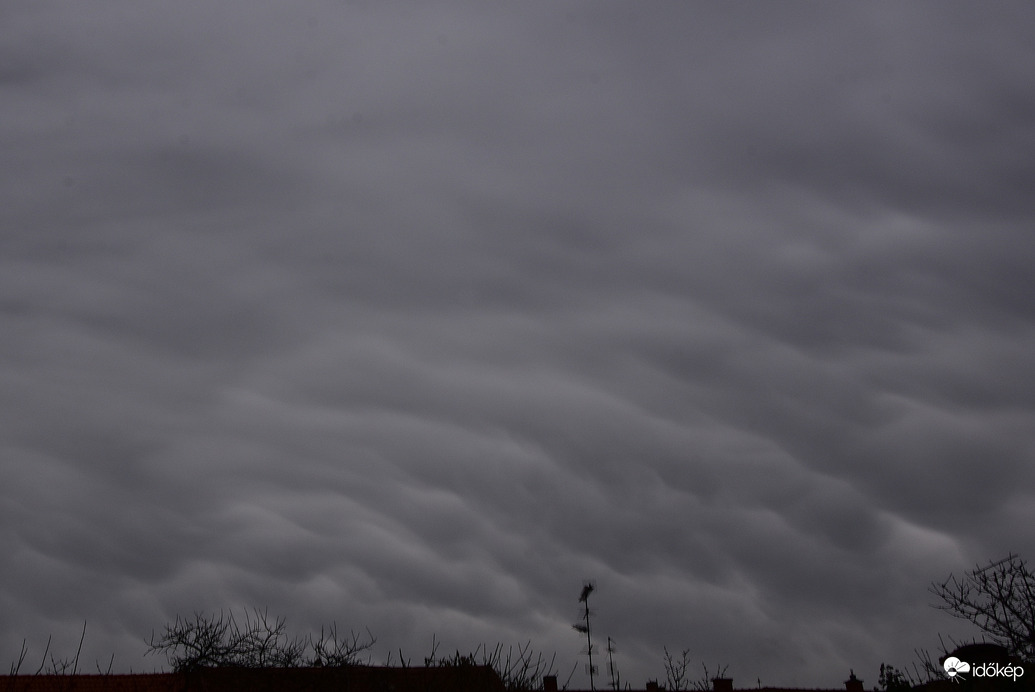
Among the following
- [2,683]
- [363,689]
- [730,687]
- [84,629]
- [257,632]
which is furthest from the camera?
[730,687]

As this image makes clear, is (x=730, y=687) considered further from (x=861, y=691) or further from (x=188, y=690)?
(x=188, y=690)

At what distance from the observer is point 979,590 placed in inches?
1038

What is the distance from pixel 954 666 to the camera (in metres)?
26.4

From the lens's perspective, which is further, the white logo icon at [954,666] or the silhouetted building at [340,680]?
the white logo icon at [954,666]

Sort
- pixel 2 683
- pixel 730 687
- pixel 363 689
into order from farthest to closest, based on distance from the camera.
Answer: pixel 730 687 → pixel 2 683 → pixel 363 689

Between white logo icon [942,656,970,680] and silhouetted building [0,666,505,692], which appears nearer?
silhouetted building [0,666,505,692]

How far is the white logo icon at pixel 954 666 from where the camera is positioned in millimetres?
26031

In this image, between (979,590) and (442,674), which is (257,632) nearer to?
(442,674)

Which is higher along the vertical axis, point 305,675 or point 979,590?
point 979,590

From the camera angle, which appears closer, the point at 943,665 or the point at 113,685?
the point at 943,665

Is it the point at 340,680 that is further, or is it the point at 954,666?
the point at 954,666

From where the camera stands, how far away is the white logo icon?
26.0 metres

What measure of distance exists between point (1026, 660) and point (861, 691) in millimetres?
44580

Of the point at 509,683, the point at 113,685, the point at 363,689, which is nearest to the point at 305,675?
the point at 363,689
